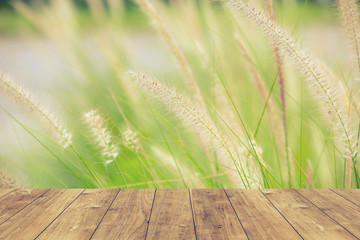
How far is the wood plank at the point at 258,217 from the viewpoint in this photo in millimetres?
1063

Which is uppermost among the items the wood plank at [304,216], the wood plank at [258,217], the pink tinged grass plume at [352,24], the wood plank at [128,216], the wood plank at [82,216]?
the pink tinged grass plume at [352,24]

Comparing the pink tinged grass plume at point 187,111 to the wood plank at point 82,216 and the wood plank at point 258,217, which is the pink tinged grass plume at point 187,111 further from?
the wood plank at point 82,216

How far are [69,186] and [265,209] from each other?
84 cm

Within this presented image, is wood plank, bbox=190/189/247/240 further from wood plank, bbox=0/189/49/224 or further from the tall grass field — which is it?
wood plank, bbox=0/189/49/224

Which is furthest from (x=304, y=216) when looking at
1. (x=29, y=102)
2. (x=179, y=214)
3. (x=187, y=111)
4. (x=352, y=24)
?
(x=29, y=102)

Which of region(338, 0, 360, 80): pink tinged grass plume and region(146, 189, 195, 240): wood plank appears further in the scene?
region(338, 0, 360, 80): pink tinged grass plume

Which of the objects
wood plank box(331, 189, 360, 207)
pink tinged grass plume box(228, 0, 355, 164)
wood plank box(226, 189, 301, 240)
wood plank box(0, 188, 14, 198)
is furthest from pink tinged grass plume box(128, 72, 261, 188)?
wood plank box(0, 188, 14, 198)

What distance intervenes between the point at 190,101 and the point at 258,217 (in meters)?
0.43

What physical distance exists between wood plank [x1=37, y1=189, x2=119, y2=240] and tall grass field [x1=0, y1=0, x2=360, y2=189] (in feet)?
0.23

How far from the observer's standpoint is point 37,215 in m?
1.25

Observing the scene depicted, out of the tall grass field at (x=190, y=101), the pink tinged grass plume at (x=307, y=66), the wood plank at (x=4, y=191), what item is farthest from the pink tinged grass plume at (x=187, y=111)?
the wood plank at (x=4, y=191)

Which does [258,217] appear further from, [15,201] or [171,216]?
[15,201]

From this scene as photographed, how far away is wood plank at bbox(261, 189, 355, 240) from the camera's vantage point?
1.07 metres

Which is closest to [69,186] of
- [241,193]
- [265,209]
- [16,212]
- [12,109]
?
[16,212]
